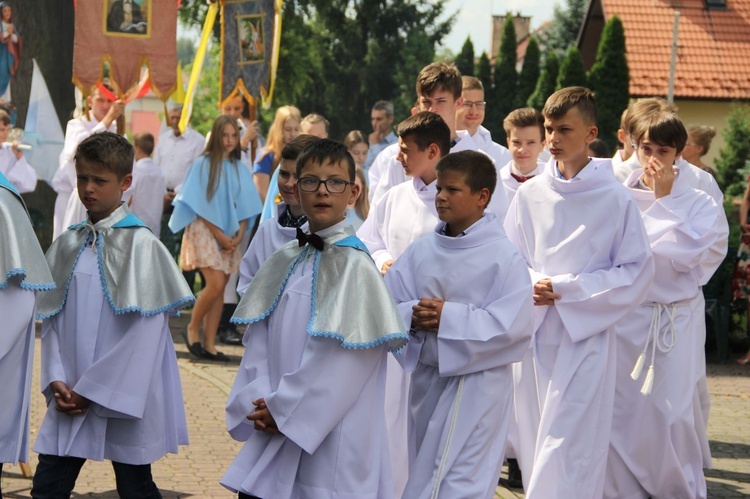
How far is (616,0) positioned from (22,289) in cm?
3949

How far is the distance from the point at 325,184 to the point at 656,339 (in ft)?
9.72

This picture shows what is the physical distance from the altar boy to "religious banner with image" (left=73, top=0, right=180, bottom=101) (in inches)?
335

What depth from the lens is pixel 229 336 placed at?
40.9ft

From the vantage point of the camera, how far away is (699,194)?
730 cm

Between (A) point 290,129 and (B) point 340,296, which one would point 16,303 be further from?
(A) point 290,129

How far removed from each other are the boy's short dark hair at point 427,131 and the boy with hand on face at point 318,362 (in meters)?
1.55

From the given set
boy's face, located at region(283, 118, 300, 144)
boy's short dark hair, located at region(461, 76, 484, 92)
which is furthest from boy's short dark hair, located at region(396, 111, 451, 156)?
boy's face, located at region(283, 118, 300, 144)

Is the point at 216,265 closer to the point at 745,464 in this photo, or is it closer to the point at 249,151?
the point at 249,151

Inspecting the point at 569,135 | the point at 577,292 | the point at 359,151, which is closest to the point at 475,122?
the point at 569,135

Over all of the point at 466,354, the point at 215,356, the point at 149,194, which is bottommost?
the point at 215,356

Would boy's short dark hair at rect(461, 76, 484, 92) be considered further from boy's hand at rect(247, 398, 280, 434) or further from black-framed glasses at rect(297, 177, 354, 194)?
boy's hand at rect(247, 398, 280, 434)

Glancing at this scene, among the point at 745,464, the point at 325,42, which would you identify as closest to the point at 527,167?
the point at 745,464

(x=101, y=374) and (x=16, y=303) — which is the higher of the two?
(x=16, y=303)

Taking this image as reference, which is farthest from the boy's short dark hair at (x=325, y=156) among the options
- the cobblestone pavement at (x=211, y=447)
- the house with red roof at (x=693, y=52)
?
the house with red roof at (x=693, y=52)
